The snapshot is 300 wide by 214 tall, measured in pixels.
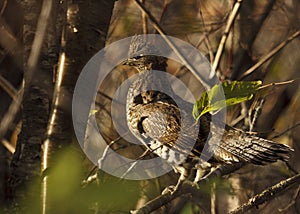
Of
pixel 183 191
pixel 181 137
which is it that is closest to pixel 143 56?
pixel 181 137

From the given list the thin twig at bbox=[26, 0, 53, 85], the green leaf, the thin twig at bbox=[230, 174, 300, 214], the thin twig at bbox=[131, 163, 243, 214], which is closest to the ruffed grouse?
the thin twig at bbox=[131, 163, 243, 214]

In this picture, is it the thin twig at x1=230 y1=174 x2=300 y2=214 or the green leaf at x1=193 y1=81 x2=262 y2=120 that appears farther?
the thin twig at x1=230 y1=174 x2=300 y2=214

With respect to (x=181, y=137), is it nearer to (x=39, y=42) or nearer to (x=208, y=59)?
(x=208, y=59)

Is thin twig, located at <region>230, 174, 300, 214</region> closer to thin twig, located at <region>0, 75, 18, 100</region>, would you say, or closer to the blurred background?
the blurred background

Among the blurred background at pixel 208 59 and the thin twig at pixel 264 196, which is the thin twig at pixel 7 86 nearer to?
the blurred background at pixel 208 59

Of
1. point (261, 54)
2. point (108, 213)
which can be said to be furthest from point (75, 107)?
point (261, 54)

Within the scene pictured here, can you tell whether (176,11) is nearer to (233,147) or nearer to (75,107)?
(233,147)
